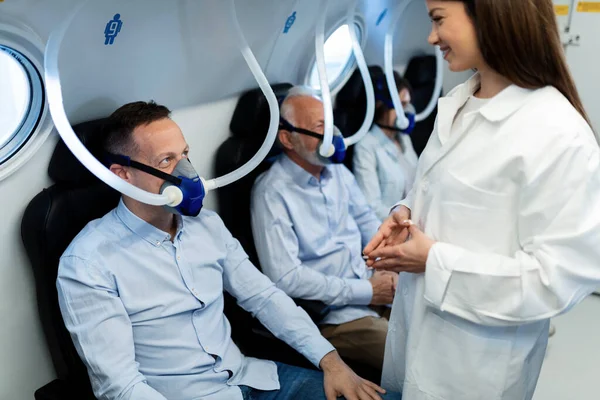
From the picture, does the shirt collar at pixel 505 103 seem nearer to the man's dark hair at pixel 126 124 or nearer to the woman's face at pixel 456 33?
the woman's face at pixel 456 33

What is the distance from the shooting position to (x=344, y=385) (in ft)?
5.87

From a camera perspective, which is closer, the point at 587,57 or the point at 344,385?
the point at 344,385

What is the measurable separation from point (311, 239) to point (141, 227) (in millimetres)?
861

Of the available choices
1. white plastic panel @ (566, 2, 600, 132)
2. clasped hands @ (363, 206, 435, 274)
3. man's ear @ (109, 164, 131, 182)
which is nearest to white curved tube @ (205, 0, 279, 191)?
man's ear @ (109, 164, 131, 182)

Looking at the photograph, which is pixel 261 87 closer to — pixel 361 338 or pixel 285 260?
pixel 285 260

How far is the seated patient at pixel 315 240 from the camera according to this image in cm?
224

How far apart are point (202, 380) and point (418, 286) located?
0.73 m

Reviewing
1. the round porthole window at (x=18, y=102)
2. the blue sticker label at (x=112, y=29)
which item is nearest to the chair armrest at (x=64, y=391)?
the round porthole window at (x=18, y=102)

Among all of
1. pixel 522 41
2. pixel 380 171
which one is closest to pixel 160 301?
pixel 522 41

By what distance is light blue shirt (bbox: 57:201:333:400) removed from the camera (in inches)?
60.4

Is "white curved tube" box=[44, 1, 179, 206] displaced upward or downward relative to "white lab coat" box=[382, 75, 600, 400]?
upward

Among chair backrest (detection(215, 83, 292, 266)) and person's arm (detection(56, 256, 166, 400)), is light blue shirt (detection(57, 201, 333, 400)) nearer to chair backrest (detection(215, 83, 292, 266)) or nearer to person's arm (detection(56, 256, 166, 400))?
person's arm (detection(56, 256, 166, 400))

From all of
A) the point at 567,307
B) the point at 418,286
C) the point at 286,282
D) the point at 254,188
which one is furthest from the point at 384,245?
the point at 254,188

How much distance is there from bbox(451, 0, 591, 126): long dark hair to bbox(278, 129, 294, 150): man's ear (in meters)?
1.20
